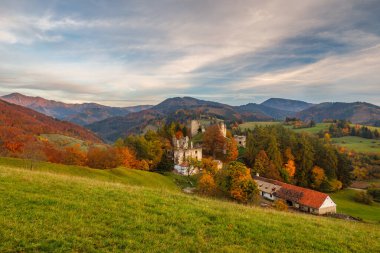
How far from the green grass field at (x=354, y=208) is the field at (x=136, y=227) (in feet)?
186

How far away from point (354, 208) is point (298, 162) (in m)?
31.5

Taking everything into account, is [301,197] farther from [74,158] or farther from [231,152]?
[74,158]

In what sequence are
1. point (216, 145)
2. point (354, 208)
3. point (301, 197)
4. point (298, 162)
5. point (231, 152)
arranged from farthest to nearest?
point (216, 145) → point (231, 152) → point (298, 162) → point (354, 208) → point (301, 197)

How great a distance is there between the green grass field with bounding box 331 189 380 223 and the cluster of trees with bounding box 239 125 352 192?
4536 millimetres

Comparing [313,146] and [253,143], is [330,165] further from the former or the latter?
[253,143]

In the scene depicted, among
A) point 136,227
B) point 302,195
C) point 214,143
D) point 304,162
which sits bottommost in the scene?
point 302,195

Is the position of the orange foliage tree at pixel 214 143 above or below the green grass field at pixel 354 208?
above

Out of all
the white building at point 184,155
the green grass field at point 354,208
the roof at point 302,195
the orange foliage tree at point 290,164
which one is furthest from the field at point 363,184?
the white building at point 184,155

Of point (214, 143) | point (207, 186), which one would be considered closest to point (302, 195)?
point (207, 186)

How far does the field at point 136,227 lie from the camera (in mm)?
10070

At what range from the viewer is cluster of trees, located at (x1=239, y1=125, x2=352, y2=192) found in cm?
9262

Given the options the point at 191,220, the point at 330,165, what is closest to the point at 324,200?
the point at 330,165

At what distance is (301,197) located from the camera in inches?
2660

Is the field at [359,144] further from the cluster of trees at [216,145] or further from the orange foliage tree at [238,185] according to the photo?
the orange foliage tree at [238,185]
